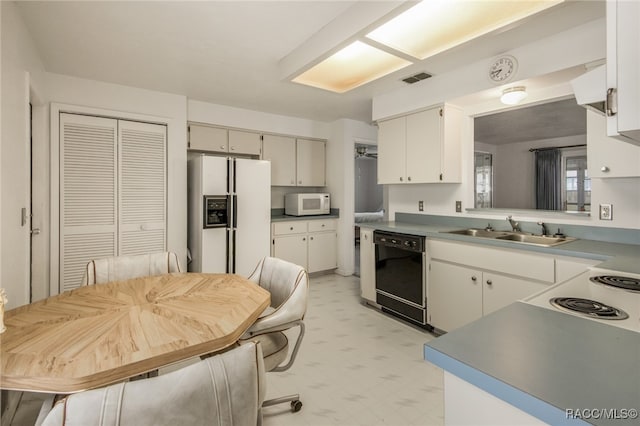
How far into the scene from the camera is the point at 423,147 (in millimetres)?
3104

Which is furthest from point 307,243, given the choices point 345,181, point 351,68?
point 351,68

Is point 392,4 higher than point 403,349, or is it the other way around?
point 392,4

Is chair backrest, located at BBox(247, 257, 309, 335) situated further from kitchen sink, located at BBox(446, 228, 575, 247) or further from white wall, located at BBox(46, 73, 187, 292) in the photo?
white wall, located at BBox(46, 73, 187, 292)

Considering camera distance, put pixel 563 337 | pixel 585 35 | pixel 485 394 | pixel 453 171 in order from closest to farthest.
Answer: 1. pixel 485 394
2. pixel 563 337
3. pixel 585 35
4. pixel 453 171

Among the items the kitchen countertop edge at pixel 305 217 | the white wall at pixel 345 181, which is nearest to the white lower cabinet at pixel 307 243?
the kitchen countertop edge at pixel 305 217

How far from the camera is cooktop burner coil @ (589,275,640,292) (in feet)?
3.86

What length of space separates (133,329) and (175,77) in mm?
2717

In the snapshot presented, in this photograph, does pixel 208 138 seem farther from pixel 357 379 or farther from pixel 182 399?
pixel 182 399

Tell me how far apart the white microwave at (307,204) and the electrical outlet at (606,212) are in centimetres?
317

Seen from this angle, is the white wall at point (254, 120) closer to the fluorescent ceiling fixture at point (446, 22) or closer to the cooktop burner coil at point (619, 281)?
the fluorescent ceiling fixture at point (446, 22)

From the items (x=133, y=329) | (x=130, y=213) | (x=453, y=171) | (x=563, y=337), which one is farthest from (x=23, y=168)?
(x=453, y=171)

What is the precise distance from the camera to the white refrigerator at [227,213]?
3451 mm

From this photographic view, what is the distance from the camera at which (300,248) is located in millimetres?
4426

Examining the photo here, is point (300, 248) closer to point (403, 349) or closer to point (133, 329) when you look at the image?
point (403, 349)
